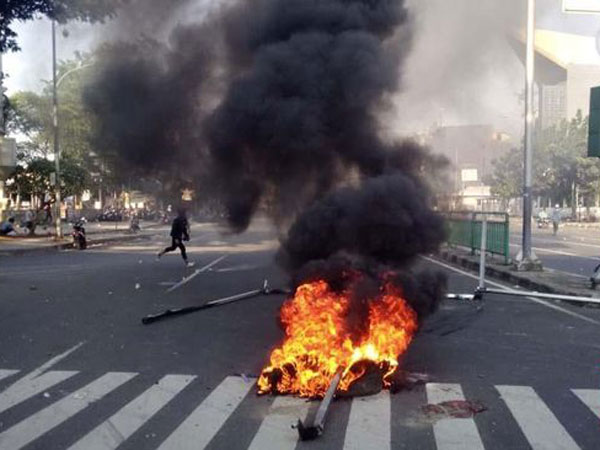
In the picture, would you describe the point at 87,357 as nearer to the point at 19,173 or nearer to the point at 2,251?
the point at 2,251

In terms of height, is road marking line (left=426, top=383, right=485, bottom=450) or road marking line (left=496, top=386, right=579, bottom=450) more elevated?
road marking line (left=426, top=383, right=485, bottom=450)

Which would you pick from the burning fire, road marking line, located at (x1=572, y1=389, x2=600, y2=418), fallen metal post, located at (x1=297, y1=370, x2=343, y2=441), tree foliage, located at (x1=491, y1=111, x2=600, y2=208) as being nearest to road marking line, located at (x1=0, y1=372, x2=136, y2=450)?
the burning fire

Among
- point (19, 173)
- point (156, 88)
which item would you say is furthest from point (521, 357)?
point (19, 173)

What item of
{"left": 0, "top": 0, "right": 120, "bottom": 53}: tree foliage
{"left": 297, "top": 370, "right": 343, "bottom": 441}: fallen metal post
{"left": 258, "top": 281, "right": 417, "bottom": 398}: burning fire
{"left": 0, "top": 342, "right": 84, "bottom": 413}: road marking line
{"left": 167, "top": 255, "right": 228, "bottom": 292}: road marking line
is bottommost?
{"left": 167, "top": 255, "right": 228, "bottom": 292}: road marking line

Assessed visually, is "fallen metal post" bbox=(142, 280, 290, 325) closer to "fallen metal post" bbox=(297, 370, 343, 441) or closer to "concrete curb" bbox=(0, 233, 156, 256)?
"fallen metal post" bbox=(297, 370, 343, 441)

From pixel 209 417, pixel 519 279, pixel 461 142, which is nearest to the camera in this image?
pixel 209 417

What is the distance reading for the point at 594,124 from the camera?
11.6 meters

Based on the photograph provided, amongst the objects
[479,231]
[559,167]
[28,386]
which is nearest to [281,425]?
[28,386]

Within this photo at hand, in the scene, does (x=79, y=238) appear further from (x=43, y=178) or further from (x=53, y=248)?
(x=43, y=178)

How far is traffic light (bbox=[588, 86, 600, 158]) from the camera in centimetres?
1138

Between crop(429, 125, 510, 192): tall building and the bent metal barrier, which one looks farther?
the bent metal barrier

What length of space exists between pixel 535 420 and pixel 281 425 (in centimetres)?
190

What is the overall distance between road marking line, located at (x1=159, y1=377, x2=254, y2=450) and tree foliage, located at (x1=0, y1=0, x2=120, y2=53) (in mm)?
6494

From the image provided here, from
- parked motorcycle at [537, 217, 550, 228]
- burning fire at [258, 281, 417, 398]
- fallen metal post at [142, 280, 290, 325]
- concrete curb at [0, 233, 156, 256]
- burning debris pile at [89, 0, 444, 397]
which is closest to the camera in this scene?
burning fire at [258, 281, 417, 398]
